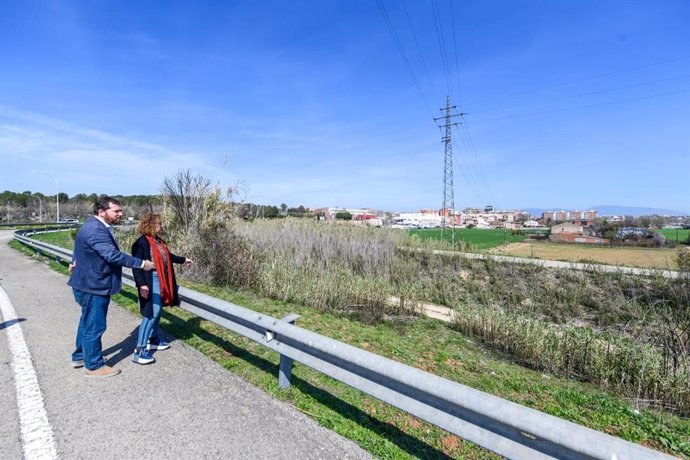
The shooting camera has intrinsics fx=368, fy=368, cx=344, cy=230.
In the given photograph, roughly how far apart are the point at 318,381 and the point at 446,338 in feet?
16.4

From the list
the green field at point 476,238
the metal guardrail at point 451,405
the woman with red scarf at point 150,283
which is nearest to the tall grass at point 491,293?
the metal guardrail at point 451,405

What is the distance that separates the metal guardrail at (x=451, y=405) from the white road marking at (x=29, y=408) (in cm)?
185

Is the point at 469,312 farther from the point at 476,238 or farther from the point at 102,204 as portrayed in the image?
the point at 476,238

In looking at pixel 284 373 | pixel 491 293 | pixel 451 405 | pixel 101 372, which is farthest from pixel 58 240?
pixel 451 405

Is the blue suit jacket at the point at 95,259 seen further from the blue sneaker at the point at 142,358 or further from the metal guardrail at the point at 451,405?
the metal guardrail at the point at 451,405

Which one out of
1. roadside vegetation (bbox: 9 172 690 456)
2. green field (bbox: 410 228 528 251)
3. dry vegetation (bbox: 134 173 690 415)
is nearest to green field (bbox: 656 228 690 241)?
green field (bbox: 410 228 528 251)

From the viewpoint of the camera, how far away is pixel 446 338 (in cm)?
827

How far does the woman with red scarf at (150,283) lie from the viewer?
14.2 ft

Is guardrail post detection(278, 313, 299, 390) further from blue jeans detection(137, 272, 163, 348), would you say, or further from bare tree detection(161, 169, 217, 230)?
bare tree detection(161, 169, 217, 230)

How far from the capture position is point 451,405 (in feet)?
7.98

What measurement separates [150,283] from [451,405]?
3676mm

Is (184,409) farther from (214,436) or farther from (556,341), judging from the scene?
(556,341)

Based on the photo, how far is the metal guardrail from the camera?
6.13 feet

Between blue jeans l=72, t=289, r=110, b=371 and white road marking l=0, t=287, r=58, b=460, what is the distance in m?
0.48
